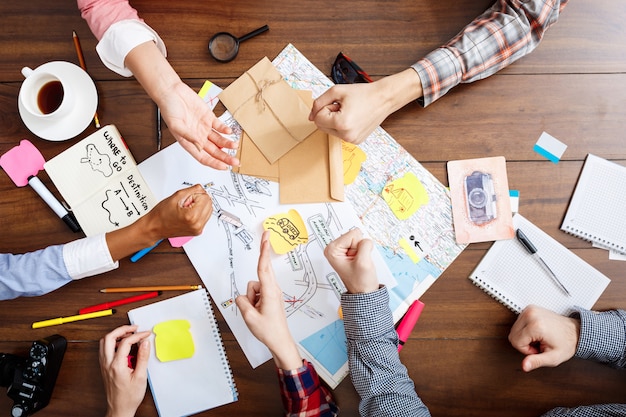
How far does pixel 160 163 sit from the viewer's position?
108cm

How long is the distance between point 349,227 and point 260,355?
1.17ft

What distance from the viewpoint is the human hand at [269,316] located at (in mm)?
958

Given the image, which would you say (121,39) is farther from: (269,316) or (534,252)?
(534,252)

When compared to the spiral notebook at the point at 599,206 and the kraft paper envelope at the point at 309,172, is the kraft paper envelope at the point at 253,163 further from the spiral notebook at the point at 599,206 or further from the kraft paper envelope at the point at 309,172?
the spiral notebook at the point at 599,206

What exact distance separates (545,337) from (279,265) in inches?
23.4

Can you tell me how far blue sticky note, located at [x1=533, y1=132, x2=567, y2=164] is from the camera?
106 cm

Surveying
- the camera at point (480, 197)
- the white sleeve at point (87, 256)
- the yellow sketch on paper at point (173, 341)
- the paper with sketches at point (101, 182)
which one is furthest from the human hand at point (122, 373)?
the camera at point (480, 197)

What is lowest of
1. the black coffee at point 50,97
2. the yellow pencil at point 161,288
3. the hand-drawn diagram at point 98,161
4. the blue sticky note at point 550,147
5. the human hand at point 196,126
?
the yellow pencil at point 161,288

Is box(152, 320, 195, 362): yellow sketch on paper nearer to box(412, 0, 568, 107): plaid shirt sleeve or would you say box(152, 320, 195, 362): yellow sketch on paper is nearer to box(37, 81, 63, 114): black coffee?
box(37, 81, 63, 114): black coffee

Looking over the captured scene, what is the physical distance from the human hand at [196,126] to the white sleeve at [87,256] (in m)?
0.29

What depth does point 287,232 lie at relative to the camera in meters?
1.06

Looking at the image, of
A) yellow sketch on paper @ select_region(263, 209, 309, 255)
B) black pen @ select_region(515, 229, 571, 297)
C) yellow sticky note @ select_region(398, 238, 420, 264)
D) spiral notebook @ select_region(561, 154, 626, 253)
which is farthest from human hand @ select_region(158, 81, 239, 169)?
spiral notebook @ select_region(561, 154, 626, 253)

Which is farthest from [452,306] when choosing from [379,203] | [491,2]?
[491,2]

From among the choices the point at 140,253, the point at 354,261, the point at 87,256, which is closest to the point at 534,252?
the point at 354,261
